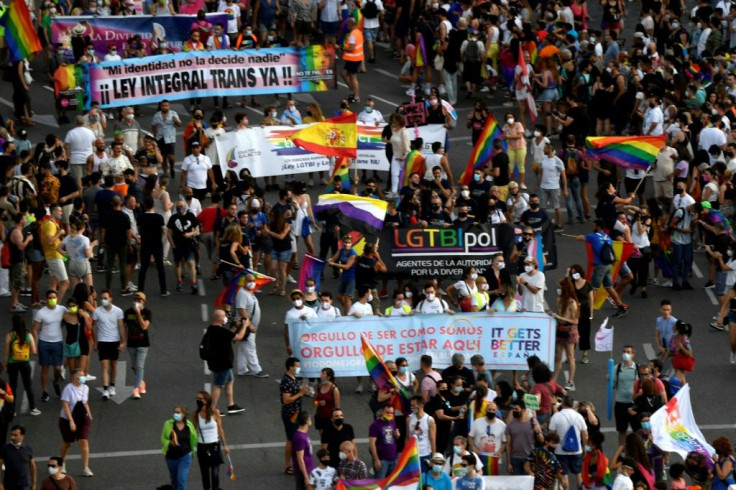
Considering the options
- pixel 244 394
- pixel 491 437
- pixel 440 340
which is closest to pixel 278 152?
pixel 244 394

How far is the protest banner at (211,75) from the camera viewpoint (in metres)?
35.7

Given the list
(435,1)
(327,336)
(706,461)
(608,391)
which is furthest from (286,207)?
(435,1)

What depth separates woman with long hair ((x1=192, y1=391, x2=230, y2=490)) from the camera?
22.1 meters

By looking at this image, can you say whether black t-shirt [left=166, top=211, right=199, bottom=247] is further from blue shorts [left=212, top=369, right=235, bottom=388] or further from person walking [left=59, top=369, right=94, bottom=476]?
person walking [left=59, top=369, right=94, bottom=476]

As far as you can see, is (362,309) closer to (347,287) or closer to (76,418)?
(347,287)

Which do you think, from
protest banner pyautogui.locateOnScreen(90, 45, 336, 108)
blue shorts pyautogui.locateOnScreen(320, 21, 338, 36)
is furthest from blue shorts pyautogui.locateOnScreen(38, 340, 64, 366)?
blue shorts pyautogui.locateOnScreen(320, 21, 338, 36)

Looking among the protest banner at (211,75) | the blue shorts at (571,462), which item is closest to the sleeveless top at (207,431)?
the blue shorts at (571,462)

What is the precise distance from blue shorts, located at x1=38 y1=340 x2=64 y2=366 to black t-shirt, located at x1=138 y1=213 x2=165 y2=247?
3.78 m

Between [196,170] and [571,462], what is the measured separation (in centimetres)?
1122

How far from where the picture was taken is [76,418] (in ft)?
75.7

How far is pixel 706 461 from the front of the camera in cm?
2158

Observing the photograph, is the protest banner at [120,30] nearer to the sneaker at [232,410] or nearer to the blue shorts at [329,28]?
the blue shorts at [329,28]

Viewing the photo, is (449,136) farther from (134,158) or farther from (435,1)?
(134,158)

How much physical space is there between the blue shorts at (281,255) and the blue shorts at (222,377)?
4577 mm
